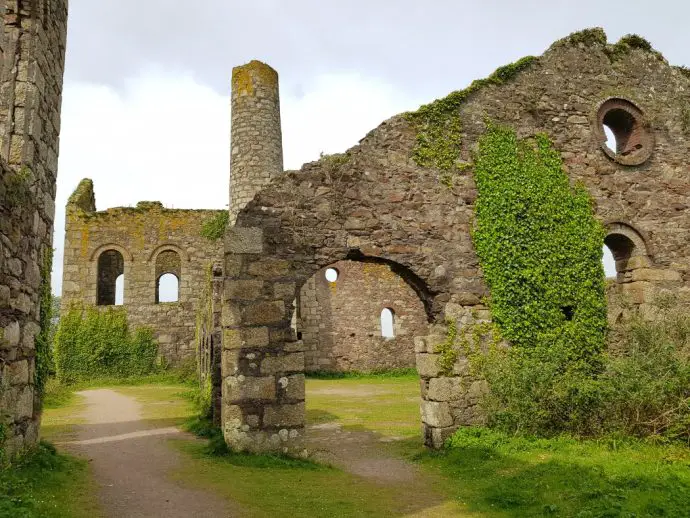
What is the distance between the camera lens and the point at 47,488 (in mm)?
5469

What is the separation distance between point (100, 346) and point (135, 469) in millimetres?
16095

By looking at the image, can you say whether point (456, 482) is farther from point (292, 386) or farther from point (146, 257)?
point (146, 257)

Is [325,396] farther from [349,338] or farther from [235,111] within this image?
[235,111]

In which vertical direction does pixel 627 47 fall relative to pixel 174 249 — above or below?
above

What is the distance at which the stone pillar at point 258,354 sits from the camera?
24.9 feet

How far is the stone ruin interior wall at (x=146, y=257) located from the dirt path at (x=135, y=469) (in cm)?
1054

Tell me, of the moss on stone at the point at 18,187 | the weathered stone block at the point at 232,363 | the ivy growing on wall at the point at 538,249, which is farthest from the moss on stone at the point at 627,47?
the moss on stone at the point at 18,187

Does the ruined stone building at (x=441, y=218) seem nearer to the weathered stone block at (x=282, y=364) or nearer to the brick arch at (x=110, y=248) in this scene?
the weathered stone block at (x=282, y=364)

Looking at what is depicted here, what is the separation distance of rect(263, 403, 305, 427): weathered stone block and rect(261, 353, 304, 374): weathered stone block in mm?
477

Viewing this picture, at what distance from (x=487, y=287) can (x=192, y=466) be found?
199 inches

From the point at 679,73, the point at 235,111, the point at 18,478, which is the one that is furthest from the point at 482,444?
the point at 235,111

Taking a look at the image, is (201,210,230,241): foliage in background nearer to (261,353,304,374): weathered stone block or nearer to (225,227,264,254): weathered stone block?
(225,227,264,254): weathered stone block

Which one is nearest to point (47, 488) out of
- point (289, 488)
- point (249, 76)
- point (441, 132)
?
point (289, 488)

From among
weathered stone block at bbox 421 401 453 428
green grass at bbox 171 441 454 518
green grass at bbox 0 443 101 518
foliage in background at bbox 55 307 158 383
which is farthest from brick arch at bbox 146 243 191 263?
weathered stone block at bbox 421 401 453 428
